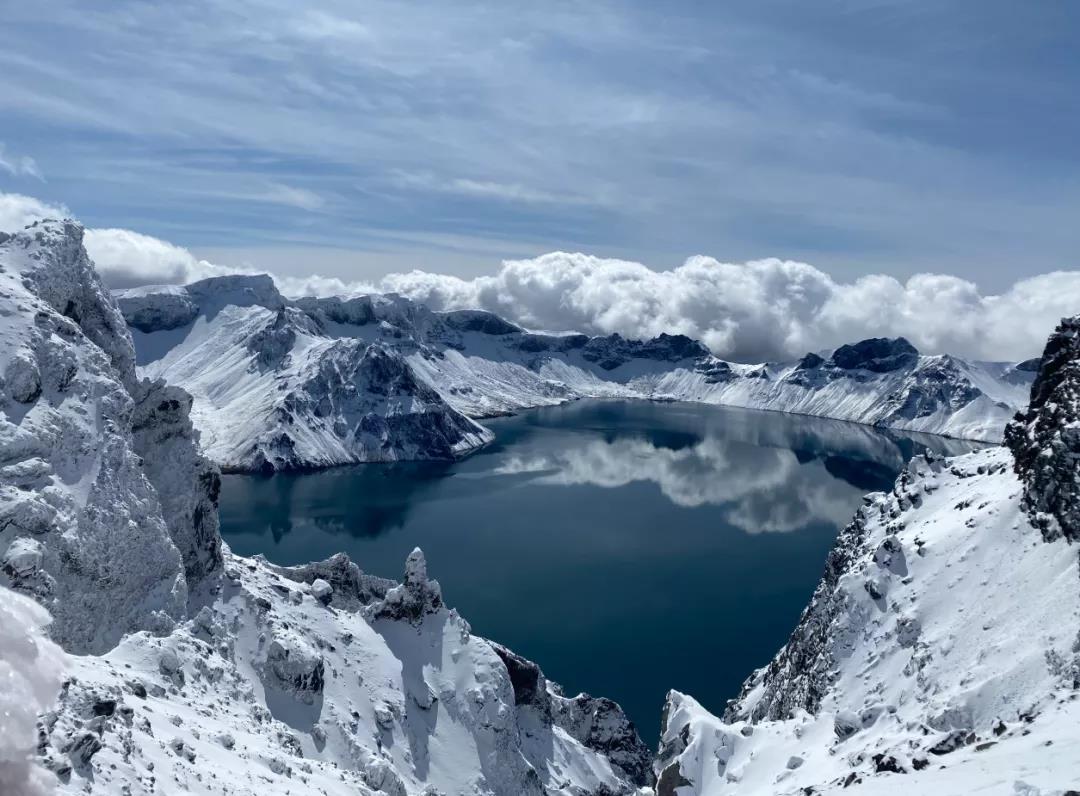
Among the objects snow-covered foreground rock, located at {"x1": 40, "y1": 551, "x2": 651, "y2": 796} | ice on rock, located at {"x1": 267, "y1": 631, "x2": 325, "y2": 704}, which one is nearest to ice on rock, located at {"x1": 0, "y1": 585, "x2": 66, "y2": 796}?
snow-covered foreground rock, located at {"x1": 40, "y1": 551, "x2": 651, "y2": 796}

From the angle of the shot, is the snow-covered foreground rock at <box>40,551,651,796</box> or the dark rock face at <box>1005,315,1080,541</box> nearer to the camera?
the snow-covered foreground rock at <box>40,551,651,796</box>

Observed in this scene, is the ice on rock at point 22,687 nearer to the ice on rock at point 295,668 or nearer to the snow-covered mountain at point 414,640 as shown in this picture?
the snow-covered mountain at point 414,640

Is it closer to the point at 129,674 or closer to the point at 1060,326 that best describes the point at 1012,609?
the point at 1060,326

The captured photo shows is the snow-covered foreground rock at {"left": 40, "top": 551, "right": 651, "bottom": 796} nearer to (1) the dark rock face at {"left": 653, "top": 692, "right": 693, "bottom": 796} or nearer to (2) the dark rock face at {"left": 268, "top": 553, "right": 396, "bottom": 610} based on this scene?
(2) the dark rock face at {"left": 268, "top": 553, "right": 396, "bottom": 610}

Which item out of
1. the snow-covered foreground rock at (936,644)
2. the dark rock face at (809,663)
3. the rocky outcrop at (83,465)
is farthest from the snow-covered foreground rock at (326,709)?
the dark rock face at (809,663)

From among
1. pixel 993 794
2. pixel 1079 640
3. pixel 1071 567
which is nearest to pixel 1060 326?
pixel 1071 567

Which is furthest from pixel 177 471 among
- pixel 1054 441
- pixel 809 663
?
pixel 1054 441
